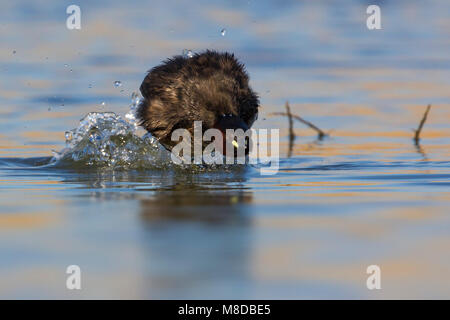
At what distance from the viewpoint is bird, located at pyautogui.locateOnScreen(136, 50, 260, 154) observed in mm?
7285

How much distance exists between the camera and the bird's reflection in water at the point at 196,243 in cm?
285

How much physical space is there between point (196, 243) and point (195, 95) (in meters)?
4.04

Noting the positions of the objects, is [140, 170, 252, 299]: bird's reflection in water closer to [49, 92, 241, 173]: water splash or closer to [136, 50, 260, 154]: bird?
[49, 92, 241, 173]: water splash

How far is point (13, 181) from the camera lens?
603 cm

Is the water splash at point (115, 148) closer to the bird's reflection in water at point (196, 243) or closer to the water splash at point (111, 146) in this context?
the water splash at point (111, 146)

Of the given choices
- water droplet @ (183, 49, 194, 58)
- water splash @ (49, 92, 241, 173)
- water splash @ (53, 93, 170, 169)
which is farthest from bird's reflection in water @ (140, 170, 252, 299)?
water droplet @ (183, 49, 194, 58)

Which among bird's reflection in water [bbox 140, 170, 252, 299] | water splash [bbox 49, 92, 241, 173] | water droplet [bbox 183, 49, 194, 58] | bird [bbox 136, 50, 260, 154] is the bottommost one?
bird's reflection in water [bbox 140, 170, 252, 299]

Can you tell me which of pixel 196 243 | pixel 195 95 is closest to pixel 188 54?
pixel 195 95

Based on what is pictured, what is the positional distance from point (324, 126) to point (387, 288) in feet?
27.1

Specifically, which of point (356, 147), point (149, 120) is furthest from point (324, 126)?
point (149, 120)

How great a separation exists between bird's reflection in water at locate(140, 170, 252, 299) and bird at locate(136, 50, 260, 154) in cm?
204

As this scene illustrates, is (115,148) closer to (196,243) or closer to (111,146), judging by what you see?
(111,146)

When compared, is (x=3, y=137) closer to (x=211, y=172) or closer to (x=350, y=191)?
(x=211, y=172)

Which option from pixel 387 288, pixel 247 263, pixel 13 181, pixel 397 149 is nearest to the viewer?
pixel 387 288
